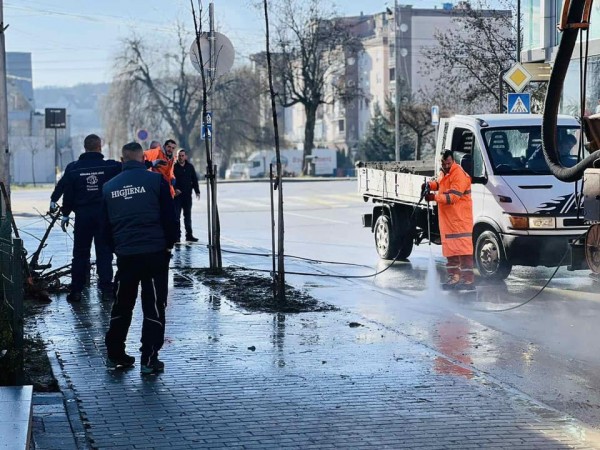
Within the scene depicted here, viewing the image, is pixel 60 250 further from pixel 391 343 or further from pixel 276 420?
pixel 276 420

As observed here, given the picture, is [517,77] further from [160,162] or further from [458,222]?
[458,222]

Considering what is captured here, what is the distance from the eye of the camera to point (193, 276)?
14.6 meters

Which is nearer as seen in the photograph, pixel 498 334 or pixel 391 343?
pixel 391 343

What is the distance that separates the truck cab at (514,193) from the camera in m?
13.4

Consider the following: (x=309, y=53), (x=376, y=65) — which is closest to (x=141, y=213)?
(x=309, y=53)

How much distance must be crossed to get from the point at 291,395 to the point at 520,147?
7855 millimetres

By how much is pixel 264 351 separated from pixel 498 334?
2.42m

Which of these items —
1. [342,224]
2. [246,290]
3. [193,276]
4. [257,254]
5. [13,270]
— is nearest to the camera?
[13,270]

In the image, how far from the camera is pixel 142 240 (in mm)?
8516

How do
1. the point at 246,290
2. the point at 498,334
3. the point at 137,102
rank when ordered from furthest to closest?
the point at 137,102 → the point at 246,290 → the point at 498,334

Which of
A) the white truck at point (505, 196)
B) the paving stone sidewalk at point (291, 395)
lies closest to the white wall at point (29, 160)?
the white truck at point (505, 196)

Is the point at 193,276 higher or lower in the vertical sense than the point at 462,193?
lower

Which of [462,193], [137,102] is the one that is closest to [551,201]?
[462,193]

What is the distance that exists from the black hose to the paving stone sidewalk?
1.62m
